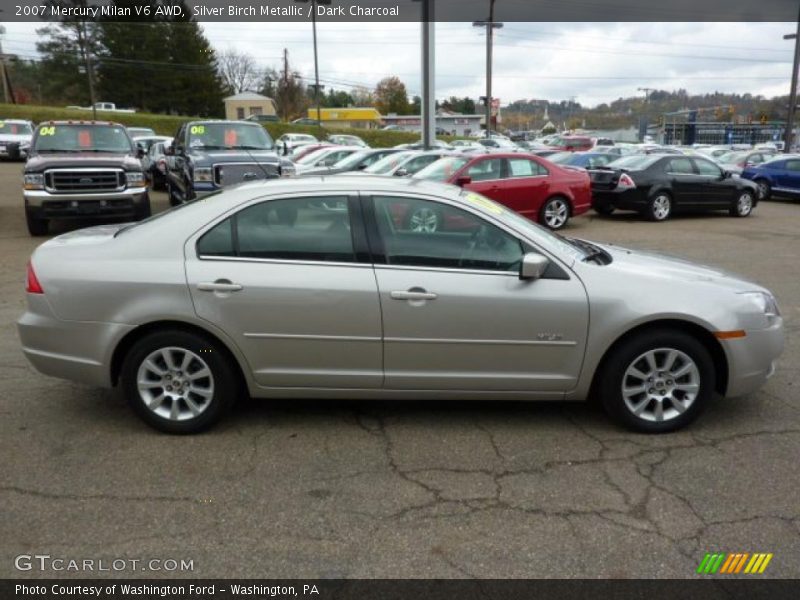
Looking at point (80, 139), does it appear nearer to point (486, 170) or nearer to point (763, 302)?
point (486, 170)

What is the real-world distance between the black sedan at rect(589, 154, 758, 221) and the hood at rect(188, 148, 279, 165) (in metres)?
7.79

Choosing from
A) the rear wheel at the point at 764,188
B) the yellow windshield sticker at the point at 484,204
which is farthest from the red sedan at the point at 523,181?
the rear wheel at the point at 764,188

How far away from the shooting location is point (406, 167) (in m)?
13.9

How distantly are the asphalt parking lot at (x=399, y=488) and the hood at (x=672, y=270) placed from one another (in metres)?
0.91

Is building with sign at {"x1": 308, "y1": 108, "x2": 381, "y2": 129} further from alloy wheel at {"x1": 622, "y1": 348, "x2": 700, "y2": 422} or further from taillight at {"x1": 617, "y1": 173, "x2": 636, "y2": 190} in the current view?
alloy wheel at {"x1": 622, "y1": 348, "x2": 700, "y2": 422}

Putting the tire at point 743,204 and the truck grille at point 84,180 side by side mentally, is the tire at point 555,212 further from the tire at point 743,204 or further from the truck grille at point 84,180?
the truck grille at point 84,180

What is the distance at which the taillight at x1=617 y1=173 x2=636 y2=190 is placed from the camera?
14516 millimetres

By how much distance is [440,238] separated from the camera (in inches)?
155

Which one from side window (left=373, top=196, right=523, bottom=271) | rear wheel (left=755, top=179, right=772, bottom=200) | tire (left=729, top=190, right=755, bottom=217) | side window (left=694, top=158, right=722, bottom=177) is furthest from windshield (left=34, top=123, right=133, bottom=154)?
rear wheel (left=755, top=179, right=772, bottom=200)

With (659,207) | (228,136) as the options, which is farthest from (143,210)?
(659,207)

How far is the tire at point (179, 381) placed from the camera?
3.79 metres
